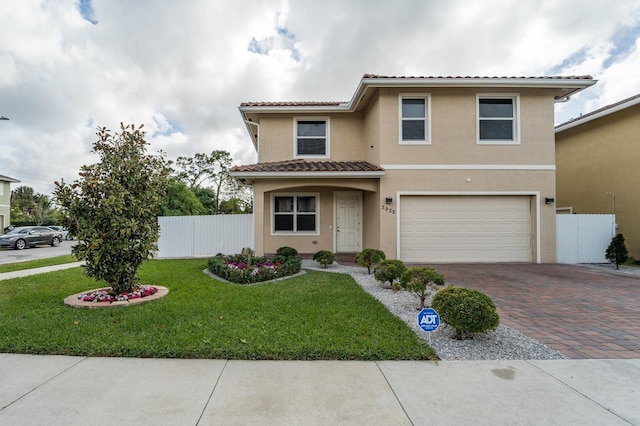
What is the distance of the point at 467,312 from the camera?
4.11 meters

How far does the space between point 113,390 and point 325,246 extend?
9.95m

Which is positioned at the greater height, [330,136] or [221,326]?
[330,136]

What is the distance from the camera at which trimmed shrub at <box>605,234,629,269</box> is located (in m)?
10.4

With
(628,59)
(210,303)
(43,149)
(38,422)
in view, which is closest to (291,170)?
(210,303)

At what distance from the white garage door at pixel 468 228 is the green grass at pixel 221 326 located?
15.6 feet

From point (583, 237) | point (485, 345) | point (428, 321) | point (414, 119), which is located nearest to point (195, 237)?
point (414, 119)

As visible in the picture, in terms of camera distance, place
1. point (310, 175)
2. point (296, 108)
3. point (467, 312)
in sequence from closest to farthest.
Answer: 1. point (467, 312)
2. point (310, 175)
3. point (296, 108)

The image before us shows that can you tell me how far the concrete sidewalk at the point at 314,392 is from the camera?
2.65m

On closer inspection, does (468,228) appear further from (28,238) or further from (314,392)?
(28,238)

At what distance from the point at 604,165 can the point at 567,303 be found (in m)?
10.3

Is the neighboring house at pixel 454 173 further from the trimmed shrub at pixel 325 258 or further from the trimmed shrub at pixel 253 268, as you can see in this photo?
the trimmed shrub at pixel 325 258

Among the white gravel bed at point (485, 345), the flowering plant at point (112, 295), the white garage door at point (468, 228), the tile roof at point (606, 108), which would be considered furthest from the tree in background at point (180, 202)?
the tile roof at point (606, 108)

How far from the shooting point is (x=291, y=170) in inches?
421

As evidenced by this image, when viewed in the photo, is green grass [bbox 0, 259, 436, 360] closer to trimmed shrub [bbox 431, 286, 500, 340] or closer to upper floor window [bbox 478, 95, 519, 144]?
Answer: trimmed shrub [bbox 431, 286, 500, 340]
